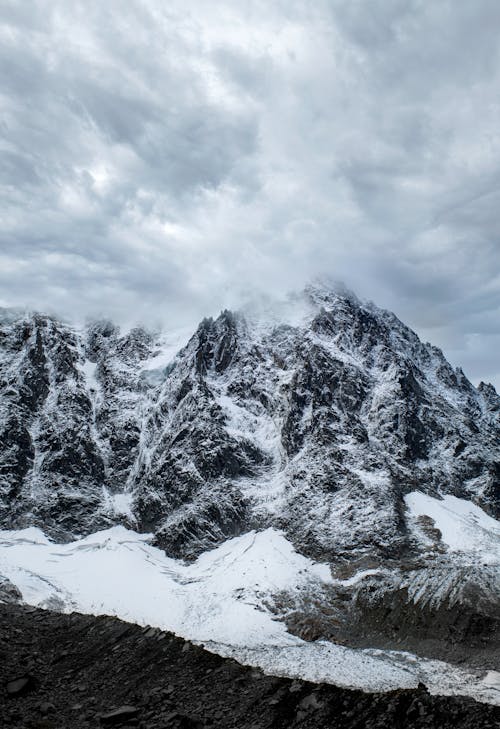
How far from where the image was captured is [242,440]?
159500 millimetres

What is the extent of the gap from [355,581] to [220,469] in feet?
188

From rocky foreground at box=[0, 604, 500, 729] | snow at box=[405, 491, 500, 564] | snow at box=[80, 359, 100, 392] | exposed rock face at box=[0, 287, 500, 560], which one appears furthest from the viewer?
snow at box=[80, 359, 100, 392]

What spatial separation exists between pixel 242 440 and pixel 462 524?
66154mm

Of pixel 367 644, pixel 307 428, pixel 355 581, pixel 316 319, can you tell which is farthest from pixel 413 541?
pixel 316 319

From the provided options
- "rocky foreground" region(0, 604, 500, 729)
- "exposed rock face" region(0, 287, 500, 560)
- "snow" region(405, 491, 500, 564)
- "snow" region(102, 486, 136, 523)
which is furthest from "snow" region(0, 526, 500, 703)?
"rocky foreground" region(0, 604, 500, 729)

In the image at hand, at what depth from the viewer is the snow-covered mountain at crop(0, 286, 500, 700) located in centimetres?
9662

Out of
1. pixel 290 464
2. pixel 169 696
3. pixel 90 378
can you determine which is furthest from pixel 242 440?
pixel 169 696

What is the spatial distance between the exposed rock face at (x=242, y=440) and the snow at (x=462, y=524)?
506 centimetres

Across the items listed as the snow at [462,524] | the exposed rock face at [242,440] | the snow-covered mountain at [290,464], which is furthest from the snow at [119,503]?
the snow at [462,524]

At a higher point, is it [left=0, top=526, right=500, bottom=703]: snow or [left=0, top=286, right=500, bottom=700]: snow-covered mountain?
[left=0, top=286, right=500, bottom=700]: snow-covered mountain

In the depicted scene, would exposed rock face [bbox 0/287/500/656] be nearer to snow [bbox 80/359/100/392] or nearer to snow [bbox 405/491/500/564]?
snow [bbox 80/359/100/392]

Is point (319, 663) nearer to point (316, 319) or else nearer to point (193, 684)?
point (193, 684)

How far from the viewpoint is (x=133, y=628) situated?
2775 centimetres

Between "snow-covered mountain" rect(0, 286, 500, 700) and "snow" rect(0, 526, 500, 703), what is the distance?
4.53m
